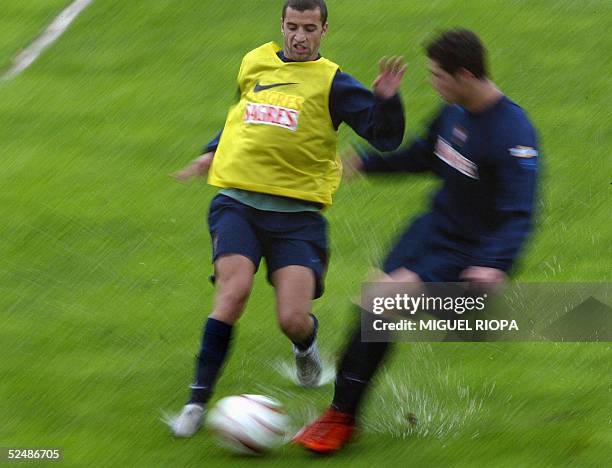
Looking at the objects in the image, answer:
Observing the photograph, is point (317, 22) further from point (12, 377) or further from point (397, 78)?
point (12, 377)

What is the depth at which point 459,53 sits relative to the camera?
5.45m

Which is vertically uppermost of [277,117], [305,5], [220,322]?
[305,5]

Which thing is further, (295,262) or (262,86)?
(262,86)

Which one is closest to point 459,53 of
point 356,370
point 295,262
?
point 295,262

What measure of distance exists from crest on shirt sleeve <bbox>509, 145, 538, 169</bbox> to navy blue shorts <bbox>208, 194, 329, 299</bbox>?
47.7 inches

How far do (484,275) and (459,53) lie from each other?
95 cm

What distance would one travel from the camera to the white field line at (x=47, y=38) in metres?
11.9

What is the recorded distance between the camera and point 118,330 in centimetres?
749

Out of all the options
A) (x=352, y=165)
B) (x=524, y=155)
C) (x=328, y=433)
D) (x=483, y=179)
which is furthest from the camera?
(x=352, y=165)

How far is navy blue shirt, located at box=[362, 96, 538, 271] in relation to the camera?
534cm

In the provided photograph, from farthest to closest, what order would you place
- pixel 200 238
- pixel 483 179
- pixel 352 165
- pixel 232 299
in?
pixel 200 238, pixel 352 165, pixel 232 299, pixel 483 179

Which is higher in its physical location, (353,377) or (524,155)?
(524,155)

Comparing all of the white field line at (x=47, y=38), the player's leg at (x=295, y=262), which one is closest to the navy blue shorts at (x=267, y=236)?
the player's leg at (x=295, y=262)

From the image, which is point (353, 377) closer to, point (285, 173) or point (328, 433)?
point (328, 433)
